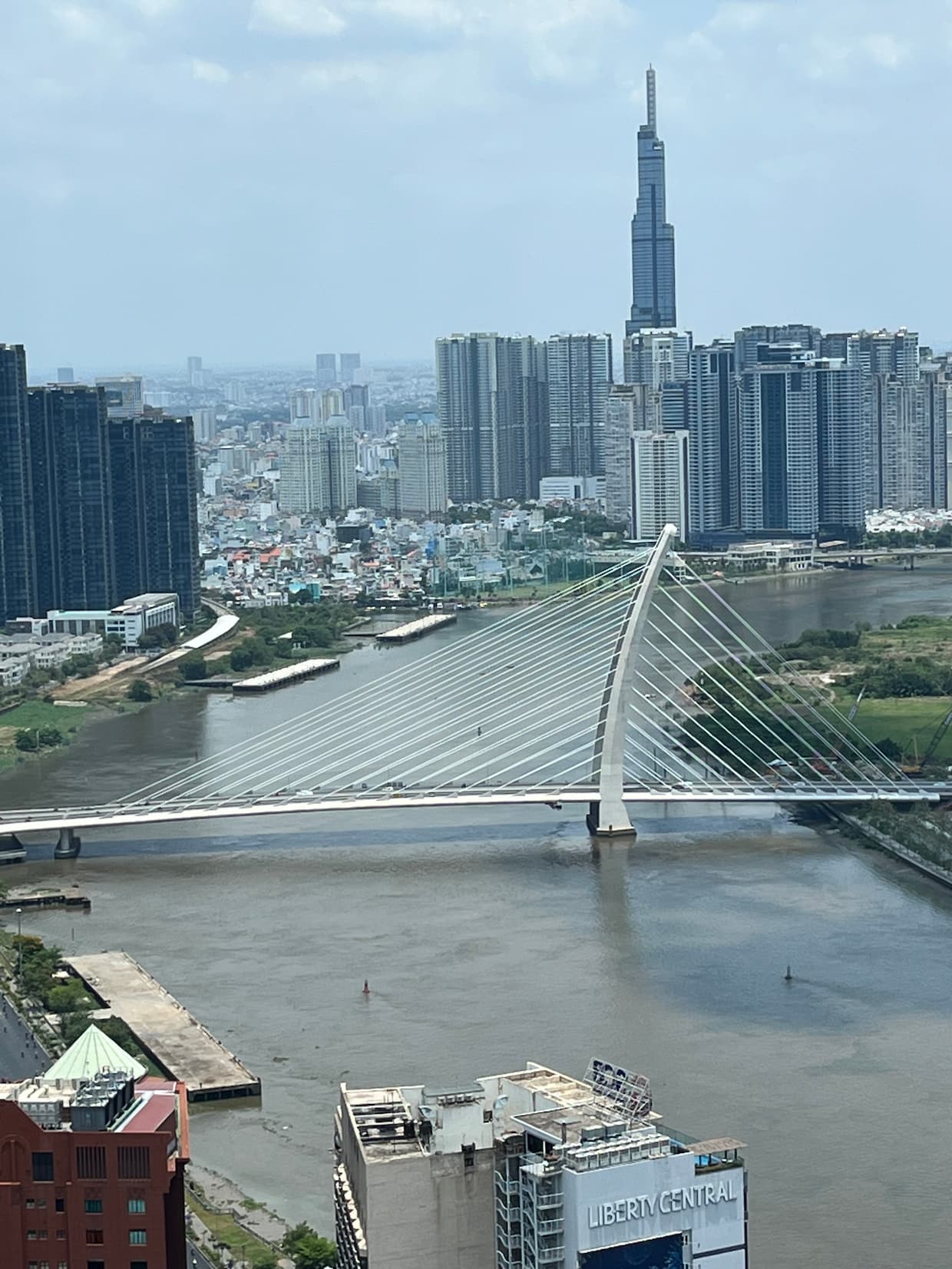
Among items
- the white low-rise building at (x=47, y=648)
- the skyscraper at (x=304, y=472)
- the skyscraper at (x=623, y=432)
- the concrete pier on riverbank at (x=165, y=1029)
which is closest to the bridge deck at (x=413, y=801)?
the concrete pier on riverbank at (x=165, y=1029)

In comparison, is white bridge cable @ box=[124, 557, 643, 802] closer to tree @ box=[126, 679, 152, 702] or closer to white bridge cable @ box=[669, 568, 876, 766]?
white bridge cable @ box=[669, 568, 876, 766]

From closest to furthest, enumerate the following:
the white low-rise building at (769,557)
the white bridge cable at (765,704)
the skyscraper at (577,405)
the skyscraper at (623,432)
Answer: the white bridge cable at (765,704) → the white low-rise building at (769,557) → the skyscraper at (623,432) → the skyscraper at (577,405)

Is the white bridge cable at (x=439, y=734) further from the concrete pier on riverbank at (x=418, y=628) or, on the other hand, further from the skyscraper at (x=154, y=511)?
the skyscraper at (x=154, y=511)

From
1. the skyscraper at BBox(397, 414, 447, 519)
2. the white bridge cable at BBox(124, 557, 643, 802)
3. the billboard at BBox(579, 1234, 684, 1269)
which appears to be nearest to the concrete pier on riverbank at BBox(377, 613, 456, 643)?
the white bridge cable at BBox(124, 557, 643, 802)

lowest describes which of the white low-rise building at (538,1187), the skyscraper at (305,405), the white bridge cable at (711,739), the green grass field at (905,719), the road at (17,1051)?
the road at (17,1051)

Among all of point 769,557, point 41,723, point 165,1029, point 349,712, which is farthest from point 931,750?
point 769,557

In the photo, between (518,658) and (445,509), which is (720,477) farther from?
(518,658)
